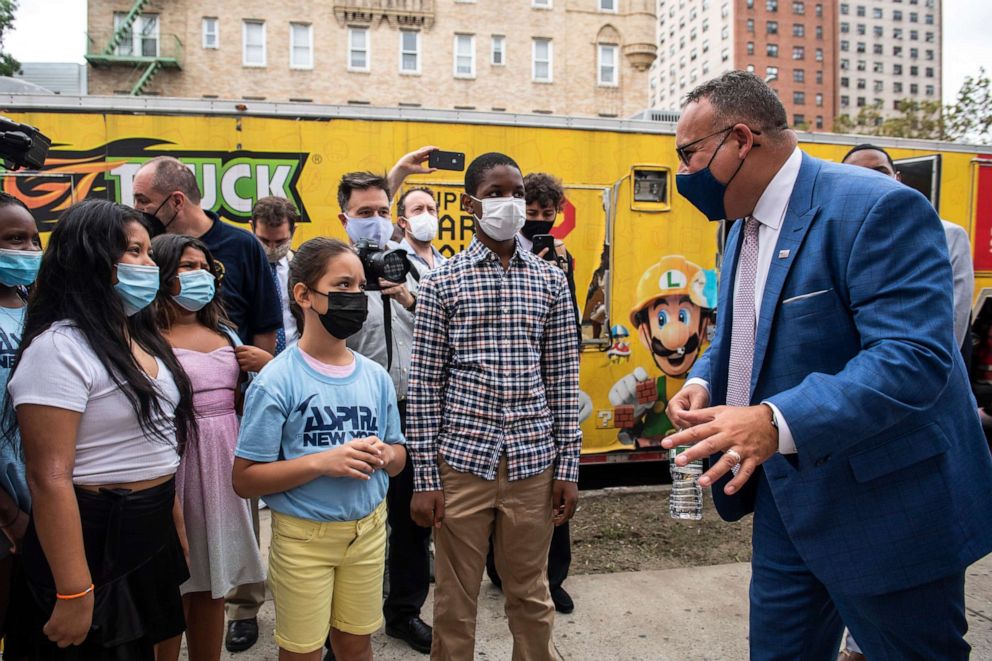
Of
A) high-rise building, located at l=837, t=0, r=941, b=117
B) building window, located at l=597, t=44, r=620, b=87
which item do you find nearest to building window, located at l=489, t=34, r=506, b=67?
building window, located at l=597, t=44, r=620, b=87

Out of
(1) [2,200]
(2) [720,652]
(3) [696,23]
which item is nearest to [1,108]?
(1) [2,200]

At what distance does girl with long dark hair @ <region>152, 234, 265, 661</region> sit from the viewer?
102 inches

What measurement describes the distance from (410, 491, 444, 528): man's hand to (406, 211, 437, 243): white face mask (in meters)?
1.65

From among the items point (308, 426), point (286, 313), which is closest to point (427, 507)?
point (308, 426)

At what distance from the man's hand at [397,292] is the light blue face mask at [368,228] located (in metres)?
0.43

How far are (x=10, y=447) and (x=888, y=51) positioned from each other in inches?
4879

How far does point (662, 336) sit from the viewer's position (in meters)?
6.16

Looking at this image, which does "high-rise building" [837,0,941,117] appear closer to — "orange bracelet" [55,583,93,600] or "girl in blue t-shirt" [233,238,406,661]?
"girl in blue t-shirt" [233,238,406,661]

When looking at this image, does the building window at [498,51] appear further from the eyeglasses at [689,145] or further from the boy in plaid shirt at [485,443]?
the eyeglasses at [689,145]

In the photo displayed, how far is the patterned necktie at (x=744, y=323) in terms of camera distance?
6.95ft

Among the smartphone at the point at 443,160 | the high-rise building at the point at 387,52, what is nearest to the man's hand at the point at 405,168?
the smartphone at the point at 443,160

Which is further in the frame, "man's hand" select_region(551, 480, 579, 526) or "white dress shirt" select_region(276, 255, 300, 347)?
"white dress shirt" select_region(276, 255, 300, 347)

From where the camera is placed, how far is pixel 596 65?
28.6 meters

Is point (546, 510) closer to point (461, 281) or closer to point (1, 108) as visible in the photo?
point (461, 281)
